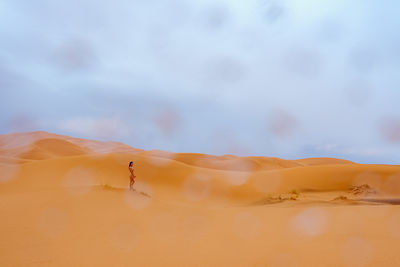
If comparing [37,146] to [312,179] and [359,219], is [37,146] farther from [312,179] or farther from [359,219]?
[359,219]

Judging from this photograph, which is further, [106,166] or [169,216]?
[106,166]

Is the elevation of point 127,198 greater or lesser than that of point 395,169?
lesser

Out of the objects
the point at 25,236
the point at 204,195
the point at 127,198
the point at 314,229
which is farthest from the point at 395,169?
the point at 25,236

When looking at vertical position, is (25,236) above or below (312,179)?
below

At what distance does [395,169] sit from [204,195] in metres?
11.1

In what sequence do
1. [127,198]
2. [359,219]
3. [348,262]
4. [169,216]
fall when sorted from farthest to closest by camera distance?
[127,198], [169,216], [359,219], [348,262]

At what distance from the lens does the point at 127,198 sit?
6.13 meters

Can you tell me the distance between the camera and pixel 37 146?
31.7 m

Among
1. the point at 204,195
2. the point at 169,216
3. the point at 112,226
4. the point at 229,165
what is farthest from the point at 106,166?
the point at 229,165

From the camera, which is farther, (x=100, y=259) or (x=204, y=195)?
(x=204, y=195)

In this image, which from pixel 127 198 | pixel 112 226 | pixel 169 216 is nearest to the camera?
pixel 112 226

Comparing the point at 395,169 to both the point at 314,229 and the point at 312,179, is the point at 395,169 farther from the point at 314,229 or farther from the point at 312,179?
the point at 314,229

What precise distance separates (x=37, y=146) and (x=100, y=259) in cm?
3345

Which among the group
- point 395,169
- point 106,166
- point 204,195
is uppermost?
point 395,169
